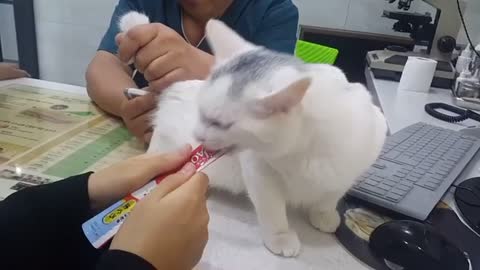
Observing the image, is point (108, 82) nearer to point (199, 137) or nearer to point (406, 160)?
point (199, 137)

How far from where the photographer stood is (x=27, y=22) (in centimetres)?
235

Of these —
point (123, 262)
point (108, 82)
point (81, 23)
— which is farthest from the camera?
point (81, 23)

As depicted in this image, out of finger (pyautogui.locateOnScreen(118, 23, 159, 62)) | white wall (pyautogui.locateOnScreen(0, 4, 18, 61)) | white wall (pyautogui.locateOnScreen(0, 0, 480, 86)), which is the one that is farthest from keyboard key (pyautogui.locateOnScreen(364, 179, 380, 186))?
white wall (pyautogui.locateOnScreen(0, 4, 18, 61))

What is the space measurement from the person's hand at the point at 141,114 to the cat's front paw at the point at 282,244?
34 cm

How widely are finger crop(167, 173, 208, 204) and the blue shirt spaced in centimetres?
70

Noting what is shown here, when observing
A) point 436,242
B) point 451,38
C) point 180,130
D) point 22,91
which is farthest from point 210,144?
point 451,38

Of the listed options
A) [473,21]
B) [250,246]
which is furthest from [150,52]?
[473,21]

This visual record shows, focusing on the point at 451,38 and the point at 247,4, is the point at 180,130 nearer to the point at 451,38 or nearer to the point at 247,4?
the point at 247,4

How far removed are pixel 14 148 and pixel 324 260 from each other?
1.85 ft

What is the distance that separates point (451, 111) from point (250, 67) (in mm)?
919

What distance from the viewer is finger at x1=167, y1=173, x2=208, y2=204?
1.48 feet

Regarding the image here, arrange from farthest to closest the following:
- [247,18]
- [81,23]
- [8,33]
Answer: [8,33]
[81,23]
[247,18]

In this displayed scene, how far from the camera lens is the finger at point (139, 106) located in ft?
2.60

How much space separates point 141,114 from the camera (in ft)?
2.65
